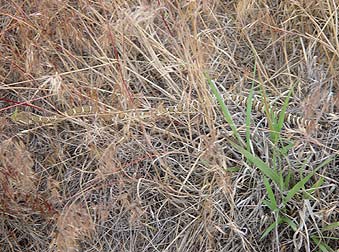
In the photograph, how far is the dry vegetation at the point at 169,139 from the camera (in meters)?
1.38

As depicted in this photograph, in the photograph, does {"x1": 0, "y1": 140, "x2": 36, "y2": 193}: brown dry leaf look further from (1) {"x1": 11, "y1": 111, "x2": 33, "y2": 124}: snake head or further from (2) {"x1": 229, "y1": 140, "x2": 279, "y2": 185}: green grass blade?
(2) {"x1": 229, "y1": 140, "x2": 279, "y2": 185}: green grass blade

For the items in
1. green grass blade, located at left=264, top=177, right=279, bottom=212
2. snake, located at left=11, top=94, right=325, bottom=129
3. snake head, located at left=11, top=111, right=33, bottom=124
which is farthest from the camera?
snake head, located at left=11, top=111, right=33, bottom=124

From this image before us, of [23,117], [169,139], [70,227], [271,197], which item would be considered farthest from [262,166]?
[23,117]

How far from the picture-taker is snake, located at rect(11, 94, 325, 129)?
4.90 ft

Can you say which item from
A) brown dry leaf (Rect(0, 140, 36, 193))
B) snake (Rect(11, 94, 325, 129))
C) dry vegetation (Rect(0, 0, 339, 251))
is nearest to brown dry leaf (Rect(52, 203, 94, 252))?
dry vegetation (Rect(0, 0, 339, 251))

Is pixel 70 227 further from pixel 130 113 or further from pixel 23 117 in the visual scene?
pixel 23 117

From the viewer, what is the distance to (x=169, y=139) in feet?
5.07

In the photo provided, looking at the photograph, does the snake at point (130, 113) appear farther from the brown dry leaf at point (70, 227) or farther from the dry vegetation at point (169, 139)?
the brown dry leaf at point (70, 227)

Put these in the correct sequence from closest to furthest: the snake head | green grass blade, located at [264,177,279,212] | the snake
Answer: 1. green grass blade, located at [264,177,279,212]
2. the snake
3. the snake head

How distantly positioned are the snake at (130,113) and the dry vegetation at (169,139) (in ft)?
0.06

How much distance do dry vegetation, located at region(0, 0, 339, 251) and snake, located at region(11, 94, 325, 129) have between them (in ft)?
0.06

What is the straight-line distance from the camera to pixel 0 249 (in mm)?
1522

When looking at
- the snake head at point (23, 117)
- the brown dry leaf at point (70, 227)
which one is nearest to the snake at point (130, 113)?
the snake head at point (23, 117)

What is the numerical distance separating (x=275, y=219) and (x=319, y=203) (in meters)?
0.11
